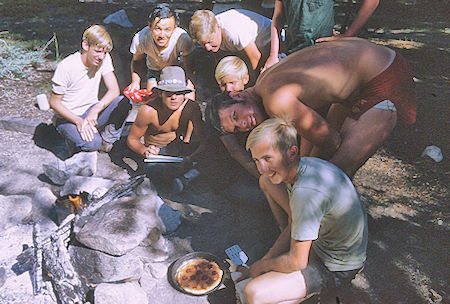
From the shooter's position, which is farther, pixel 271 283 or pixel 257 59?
pixel 257 59

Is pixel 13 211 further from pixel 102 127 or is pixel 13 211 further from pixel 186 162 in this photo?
pixel 186 162

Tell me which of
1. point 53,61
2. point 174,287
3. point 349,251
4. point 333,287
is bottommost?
point 53,61

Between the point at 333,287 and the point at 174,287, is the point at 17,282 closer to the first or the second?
the point at 174,287

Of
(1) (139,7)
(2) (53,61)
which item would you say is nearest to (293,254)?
(2) (53,61)

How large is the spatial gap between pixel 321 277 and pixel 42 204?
97.4 inches

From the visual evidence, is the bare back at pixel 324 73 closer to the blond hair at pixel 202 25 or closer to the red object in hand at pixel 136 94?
the blond hair at pixel 202 25

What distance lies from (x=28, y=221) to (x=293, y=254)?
94.1 inches

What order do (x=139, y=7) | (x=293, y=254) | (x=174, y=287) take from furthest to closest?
(x=139, y=7)
(x=174, y=287)
(x=293, y=254)

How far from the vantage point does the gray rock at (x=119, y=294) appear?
2.41m

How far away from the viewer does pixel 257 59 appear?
3.89 metres

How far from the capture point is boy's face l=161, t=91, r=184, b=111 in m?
3.49

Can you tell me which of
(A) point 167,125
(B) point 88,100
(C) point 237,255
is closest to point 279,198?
(C) point 237,255

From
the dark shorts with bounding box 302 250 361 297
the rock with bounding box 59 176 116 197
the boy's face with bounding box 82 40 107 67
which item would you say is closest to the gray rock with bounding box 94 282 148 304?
the rock with bounding box 59 176 116 197

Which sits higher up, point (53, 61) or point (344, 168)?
point (344, 168)
